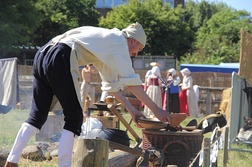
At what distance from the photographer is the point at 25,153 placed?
7.66m

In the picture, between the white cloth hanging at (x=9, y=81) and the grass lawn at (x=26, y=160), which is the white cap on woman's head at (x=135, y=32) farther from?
the white cloth hanging at (x=9, y=81)

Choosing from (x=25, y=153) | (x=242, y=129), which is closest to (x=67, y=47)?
(x=25, y=153)

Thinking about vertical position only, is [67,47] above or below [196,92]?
above

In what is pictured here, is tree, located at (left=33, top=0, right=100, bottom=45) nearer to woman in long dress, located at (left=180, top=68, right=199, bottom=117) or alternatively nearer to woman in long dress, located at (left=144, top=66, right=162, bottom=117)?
woman in long dress, located at (left=180, top=68, right=199, bottom=117)

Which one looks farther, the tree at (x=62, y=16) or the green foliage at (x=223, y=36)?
the green foliage at (x=223, y=36)

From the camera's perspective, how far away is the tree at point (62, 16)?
4743 cm

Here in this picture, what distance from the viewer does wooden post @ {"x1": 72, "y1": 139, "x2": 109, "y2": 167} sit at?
14.3 ft

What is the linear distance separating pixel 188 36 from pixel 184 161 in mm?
46363

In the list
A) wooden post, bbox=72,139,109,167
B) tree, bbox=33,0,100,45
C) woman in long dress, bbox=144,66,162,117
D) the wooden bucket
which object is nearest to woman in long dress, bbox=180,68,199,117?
woman in long dress, bbox=144,66,162,117

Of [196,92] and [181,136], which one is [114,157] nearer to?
[181,136]

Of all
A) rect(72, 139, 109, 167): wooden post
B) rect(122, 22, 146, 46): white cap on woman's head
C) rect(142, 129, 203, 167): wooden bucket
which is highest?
rect(122, 22, 146, 46): white cap on woman's head

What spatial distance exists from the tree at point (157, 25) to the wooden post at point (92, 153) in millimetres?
45405

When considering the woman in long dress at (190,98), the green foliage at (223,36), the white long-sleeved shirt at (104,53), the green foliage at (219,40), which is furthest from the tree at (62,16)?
the white long-sleeved shirt at (104,53)

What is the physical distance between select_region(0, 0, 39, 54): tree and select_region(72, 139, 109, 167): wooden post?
25.5 metres
